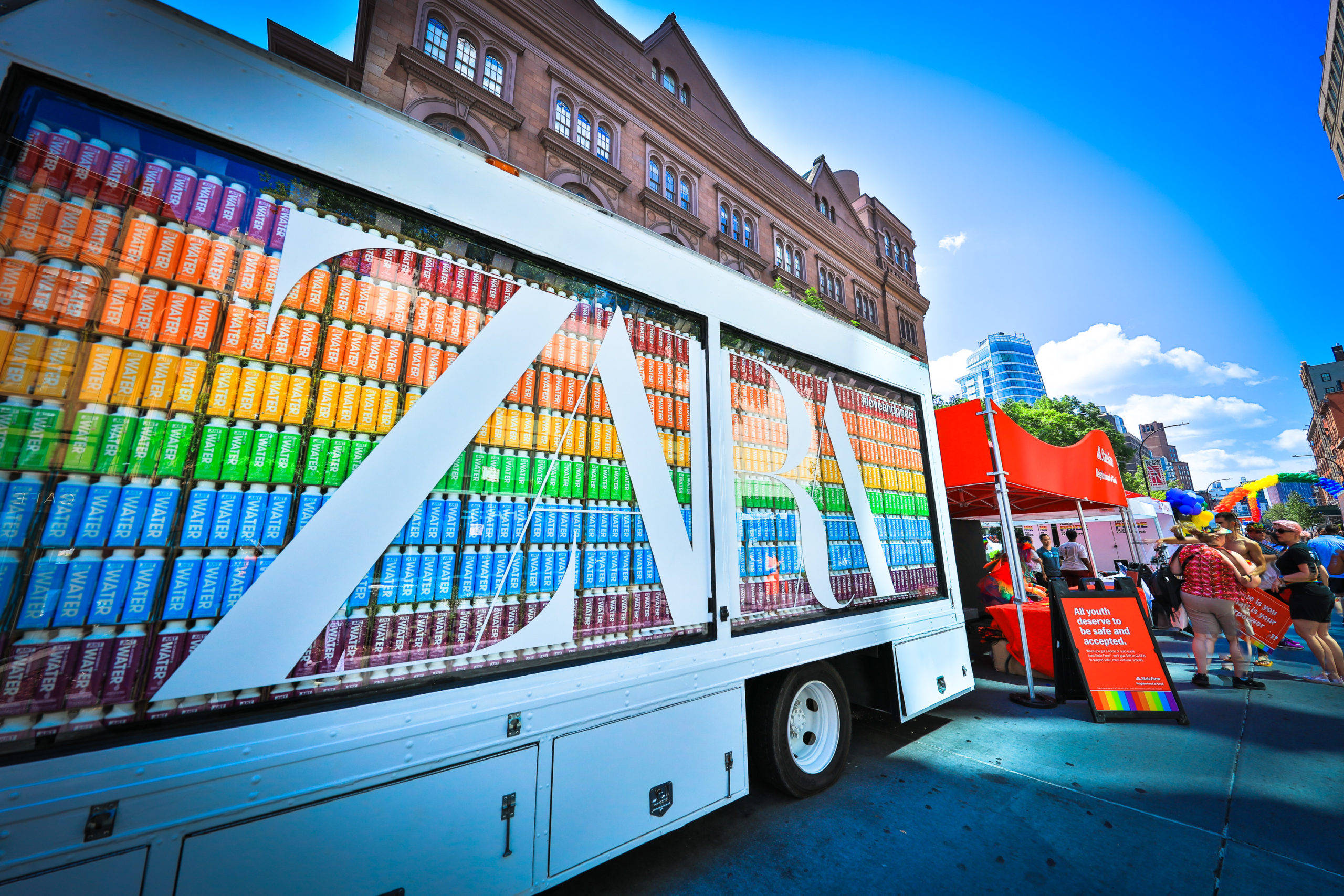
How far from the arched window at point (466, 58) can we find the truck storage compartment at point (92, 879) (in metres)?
15.6

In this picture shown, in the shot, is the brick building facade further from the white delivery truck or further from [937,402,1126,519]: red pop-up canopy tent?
the white delivery truck

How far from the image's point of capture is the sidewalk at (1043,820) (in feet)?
7.85

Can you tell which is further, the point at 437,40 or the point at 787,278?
the point at 787,278

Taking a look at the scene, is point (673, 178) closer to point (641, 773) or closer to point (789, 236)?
point (789, 236)

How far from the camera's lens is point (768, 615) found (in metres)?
3.06

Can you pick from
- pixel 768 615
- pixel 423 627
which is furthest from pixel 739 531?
pixel 423 627

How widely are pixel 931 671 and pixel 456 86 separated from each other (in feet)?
50.3

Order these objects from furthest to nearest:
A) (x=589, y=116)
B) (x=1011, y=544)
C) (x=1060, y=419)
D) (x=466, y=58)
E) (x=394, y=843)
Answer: (x=1060, y=419) < (x=589, y=116) < (x=466, y=58) < (x=1011, y=544) < (x=394, y=843)

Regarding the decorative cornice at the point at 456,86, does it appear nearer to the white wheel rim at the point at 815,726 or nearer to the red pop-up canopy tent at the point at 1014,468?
the red pop-up canopy tent at the point at 1014,468

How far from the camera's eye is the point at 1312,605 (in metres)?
5.25

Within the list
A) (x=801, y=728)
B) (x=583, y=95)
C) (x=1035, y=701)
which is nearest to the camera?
(x=801, y=728)

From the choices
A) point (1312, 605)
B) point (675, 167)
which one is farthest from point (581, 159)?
point (1312, 605)

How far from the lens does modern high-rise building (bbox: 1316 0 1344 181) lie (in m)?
31.1

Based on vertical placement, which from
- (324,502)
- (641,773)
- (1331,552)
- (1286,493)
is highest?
(1286,493)
